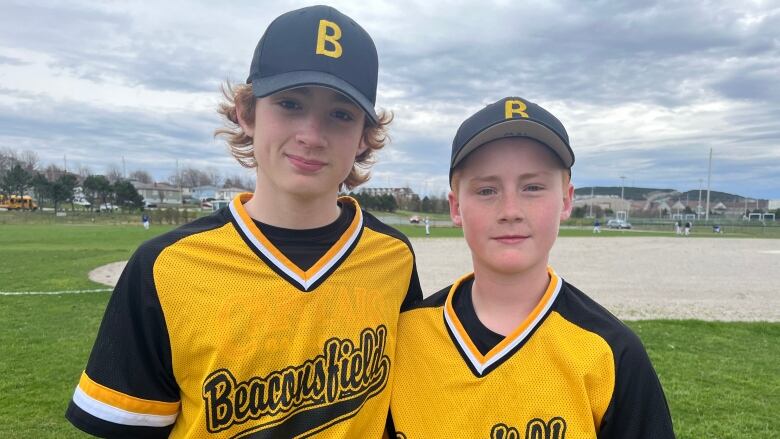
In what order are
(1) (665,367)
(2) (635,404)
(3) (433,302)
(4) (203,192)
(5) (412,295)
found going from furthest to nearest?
(4) (203,192) < (1) (665,367) < (5) (412,295) < (3) (433,302) < (2) (635,404)

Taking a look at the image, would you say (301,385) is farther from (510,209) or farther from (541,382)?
(510,209)

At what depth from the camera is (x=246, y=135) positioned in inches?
92.9

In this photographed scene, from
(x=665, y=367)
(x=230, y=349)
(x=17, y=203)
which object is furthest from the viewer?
(x=17, y=203)

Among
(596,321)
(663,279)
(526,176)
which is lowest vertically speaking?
(663,279)

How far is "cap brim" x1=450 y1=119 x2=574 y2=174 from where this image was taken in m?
1.80

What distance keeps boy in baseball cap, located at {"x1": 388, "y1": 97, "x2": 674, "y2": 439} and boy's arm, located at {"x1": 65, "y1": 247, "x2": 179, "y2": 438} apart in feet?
2.81

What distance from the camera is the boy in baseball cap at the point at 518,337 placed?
64.2 inches

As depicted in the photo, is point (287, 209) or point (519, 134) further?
point (287, 209)

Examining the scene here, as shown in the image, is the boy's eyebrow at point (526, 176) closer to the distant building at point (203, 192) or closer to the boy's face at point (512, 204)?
the boy's face at point (512, 204)

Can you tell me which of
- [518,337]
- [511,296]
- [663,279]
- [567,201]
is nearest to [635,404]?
[518,337]

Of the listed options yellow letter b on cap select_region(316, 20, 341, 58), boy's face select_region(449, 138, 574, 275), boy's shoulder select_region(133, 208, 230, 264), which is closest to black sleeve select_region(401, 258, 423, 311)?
boy's face select_region(449, 138, 574, 275)

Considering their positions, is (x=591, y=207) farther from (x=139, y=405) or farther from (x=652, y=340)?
(x=139, y=405)

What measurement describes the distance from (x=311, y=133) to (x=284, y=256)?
1.55ft

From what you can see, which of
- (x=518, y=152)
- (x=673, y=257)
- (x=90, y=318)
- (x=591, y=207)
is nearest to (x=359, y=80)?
(x=518, y=152)
